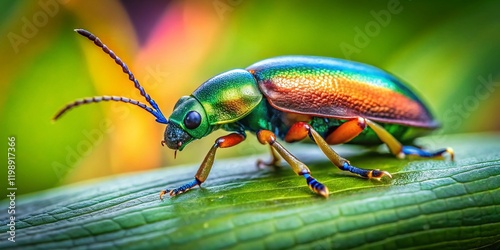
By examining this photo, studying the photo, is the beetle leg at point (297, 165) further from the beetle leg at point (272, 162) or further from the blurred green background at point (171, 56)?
the blurred green background at point (171, 56)

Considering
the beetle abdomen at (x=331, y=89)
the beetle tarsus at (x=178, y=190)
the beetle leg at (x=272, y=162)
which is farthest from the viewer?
the beetle leg at (x=272, y=162)

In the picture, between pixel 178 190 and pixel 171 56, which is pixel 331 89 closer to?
pixel 178 190

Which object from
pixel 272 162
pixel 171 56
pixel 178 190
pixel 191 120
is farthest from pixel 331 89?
pixel 171 56

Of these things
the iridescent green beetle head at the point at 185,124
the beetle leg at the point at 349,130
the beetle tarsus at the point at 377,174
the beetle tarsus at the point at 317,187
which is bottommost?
the beetle tarsus at the point at 377,174

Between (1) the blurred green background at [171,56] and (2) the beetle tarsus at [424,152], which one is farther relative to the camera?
(1) the blurred green background at [171,56]

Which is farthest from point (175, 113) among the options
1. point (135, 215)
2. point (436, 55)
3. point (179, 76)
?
point (436, 55)

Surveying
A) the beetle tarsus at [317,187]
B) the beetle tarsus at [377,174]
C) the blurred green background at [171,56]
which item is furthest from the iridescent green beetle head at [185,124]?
the blurred green background at [171,56]
